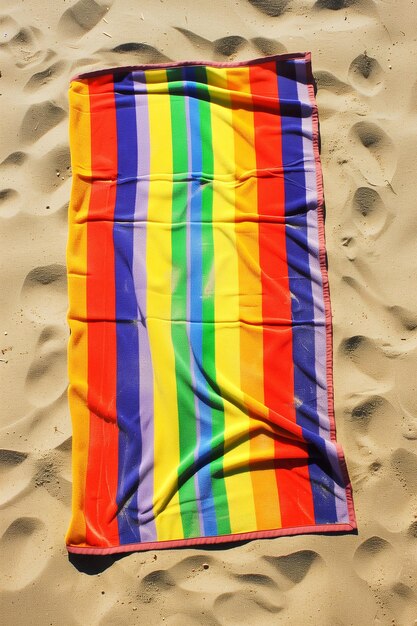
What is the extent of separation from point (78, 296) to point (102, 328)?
0.16 m

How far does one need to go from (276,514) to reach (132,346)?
2.62 ft

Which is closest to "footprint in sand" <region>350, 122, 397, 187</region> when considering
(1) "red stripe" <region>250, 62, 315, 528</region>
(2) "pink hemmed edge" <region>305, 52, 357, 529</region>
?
(2) "pink hemmed edge" <region>305, 52, 357, 529</region>

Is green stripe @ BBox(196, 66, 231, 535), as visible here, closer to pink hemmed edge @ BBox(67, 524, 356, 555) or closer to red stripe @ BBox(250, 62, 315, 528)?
pink hemmed edge @ BBox(67, 524, 356, 555)

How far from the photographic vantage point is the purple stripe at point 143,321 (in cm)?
225

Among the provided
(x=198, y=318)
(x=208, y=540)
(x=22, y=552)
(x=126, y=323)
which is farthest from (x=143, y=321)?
(x=22, y=552)

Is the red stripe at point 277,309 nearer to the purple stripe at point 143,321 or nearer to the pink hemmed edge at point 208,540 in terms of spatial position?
the pink hemmed edge at point 208,540

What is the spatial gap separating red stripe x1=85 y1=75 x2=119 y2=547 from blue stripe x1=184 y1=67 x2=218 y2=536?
30 cm

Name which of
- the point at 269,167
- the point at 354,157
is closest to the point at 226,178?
the point at 269,167

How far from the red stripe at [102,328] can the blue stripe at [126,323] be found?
21mm

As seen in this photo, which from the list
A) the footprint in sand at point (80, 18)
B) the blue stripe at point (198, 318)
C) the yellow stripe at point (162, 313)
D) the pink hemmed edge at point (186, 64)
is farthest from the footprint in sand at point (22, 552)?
the footprint in sand at point (80, 18)

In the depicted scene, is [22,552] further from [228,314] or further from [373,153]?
[373,153]

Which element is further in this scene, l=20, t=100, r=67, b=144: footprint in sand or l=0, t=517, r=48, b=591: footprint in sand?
l=20, t=100, r=67, b=144: footprint in sand

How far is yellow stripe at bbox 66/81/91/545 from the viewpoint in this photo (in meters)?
2.26

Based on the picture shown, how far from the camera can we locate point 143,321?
2.37 meters
